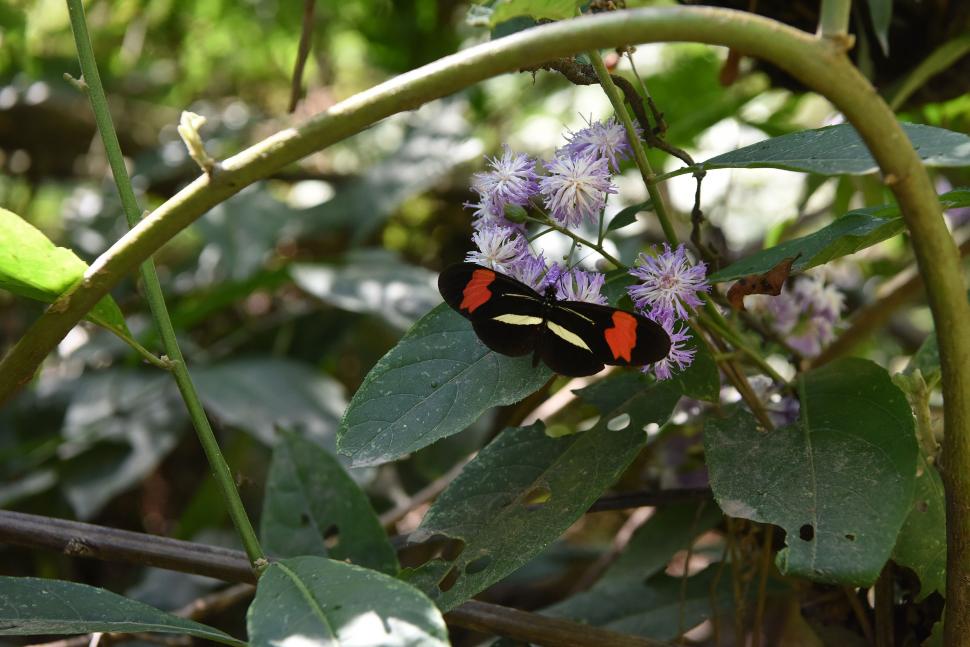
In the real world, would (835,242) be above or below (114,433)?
below

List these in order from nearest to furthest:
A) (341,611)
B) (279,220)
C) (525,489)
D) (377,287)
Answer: (341,611) < (525,489) < (377,287) < (279,220)

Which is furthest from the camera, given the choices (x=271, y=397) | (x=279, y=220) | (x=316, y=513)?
(x=279, y=220)

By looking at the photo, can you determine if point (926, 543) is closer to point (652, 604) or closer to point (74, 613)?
point (652, 604)

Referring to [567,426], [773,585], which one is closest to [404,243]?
[567,426]

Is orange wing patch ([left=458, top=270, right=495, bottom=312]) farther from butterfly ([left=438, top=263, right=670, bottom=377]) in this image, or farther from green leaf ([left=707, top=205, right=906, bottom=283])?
green leaf ([left=707, top=205, right=906, bottom=283])

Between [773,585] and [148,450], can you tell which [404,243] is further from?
[773,585]

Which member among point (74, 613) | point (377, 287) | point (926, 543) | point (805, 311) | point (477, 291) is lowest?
point (926, 543)

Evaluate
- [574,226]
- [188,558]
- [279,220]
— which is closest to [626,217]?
[574,226]

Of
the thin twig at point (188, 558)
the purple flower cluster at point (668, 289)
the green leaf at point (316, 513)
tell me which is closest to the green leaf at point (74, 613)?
the thin twig at point (188, 558)
